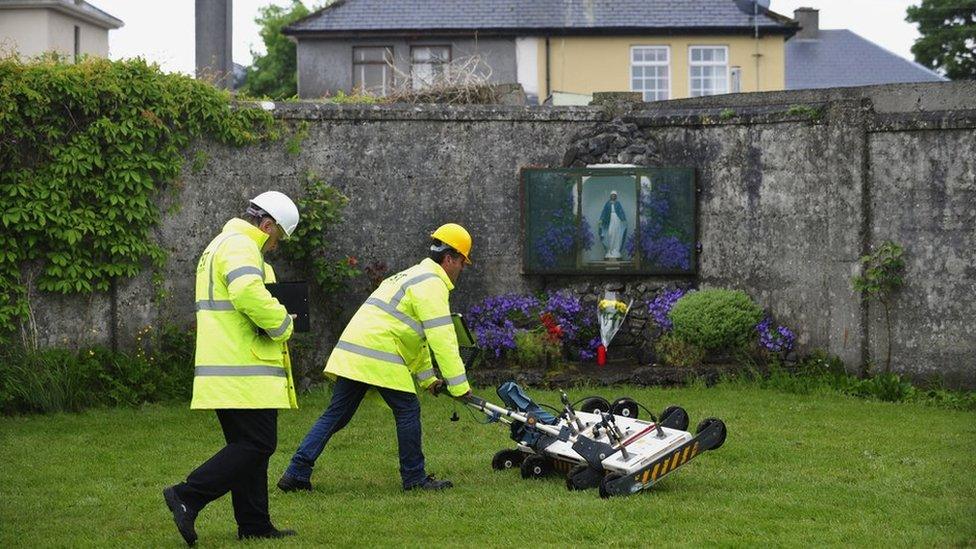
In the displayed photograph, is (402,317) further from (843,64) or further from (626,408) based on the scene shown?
(843,64)

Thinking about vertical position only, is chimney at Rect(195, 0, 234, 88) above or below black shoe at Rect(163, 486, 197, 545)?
above

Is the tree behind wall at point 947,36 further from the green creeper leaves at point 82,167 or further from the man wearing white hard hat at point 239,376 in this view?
the man wearing white hard hat at point 239,376

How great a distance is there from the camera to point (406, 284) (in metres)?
9.93

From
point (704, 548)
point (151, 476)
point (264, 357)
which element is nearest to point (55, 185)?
point (151, 476)

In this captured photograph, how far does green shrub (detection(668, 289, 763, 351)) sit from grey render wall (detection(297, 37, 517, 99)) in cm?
2265

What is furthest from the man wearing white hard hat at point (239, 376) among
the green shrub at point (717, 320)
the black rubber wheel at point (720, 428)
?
the green shrub at point (717, 320)

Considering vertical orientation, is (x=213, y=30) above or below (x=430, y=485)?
above

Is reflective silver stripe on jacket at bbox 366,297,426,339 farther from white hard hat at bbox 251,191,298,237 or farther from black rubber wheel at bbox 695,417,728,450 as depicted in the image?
black rubber wheel at bbox 695,417,728,450

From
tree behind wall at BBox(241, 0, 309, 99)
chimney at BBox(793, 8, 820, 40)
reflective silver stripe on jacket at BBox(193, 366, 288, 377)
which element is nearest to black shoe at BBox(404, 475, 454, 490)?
reflective silver stripe on jacket at BBox(193, 366, 288, 377)

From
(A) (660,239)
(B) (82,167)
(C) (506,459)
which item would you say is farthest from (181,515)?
(A) (660,239)

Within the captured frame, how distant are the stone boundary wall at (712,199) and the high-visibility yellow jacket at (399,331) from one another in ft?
16.4

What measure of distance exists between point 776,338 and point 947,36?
39539 mm

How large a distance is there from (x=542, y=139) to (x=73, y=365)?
558cm

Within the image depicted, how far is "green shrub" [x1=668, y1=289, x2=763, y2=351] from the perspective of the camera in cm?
1472
